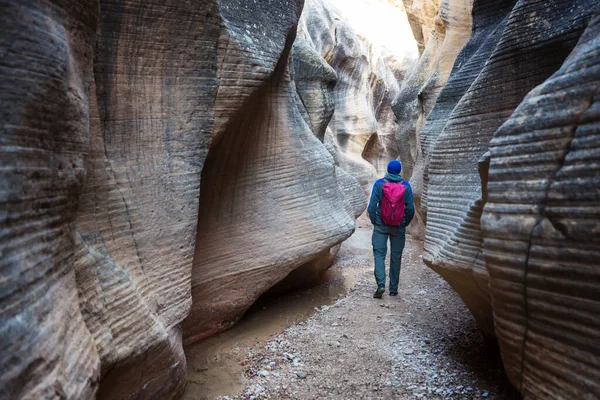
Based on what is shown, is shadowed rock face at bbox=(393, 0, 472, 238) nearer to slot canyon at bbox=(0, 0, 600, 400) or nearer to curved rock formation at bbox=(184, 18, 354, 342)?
slot canyon at bbox=(0, 0, 600, 400)

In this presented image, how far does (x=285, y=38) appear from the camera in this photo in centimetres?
421

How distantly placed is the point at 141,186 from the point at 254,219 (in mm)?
1561

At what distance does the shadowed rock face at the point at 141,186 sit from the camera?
5.07ft

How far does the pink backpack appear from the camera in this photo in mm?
5133

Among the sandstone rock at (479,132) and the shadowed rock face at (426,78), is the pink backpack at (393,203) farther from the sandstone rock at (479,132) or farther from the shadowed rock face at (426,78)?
the shadowed rock face at (426,78)

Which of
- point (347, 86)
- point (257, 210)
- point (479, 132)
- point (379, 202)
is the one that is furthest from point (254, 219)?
point (347, 86)

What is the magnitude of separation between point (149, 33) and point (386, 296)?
378 centimetres

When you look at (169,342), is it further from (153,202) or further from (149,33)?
(149,33)

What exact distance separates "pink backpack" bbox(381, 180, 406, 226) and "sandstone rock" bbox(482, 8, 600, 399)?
2.98m

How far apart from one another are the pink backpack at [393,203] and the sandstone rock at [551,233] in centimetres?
298

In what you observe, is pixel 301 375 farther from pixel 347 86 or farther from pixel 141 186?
pixel 347 86

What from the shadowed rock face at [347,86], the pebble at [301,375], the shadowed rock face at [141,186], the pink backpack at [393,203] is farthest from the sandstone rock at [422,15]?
the pebble at [301,375]

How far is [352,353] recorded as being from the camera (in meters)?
3.74

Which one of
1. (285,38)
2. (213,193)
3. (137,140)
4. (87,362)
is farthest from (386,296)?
(87,362)
